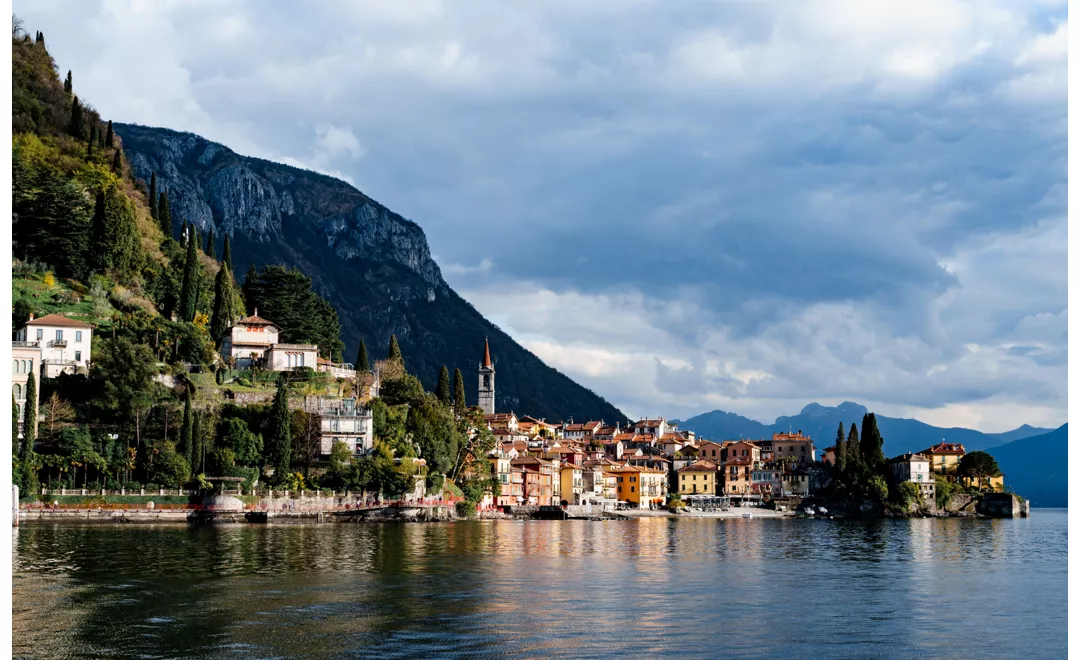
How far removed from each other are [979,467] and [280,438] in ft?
286

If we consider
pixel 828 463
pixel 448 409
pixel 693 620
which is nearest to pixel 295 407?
pixel 448 409

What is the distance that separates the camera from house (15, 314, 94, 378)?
264ft

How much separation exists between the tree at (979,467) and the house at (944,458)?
2290mm

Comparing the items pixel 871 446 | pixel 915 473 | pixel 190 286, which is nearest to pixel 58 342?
pixel 190 286

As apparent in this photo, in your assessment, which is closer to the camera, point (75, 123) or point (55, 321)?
point (55, 321)

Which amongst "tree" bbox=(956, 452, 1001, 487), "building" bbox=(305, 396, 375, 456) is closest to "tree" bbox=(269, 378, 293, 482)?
"building" bbox=(305, 396, 375, 456)

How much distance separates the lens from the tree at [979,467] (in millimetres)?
132875

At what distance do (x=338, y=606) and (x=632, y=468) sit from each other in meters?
112

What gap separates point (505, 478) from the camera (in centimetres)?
11644

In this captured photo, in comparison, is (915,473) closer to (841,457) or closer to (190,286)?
(841,457)

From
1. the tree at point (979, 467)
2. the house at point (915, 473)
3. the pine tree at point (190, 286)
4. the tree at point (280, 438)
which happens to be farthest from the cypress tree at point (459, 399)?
the tree at point (979, 467)

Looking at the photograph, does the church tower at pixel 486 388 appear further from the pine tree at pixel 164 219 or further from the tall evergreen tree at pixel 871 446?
the pine tree at pixel 164 219

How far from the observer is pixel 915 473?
12938 cm

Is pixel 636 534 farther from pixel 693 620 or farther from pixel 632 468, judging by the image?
pixel 632 468
